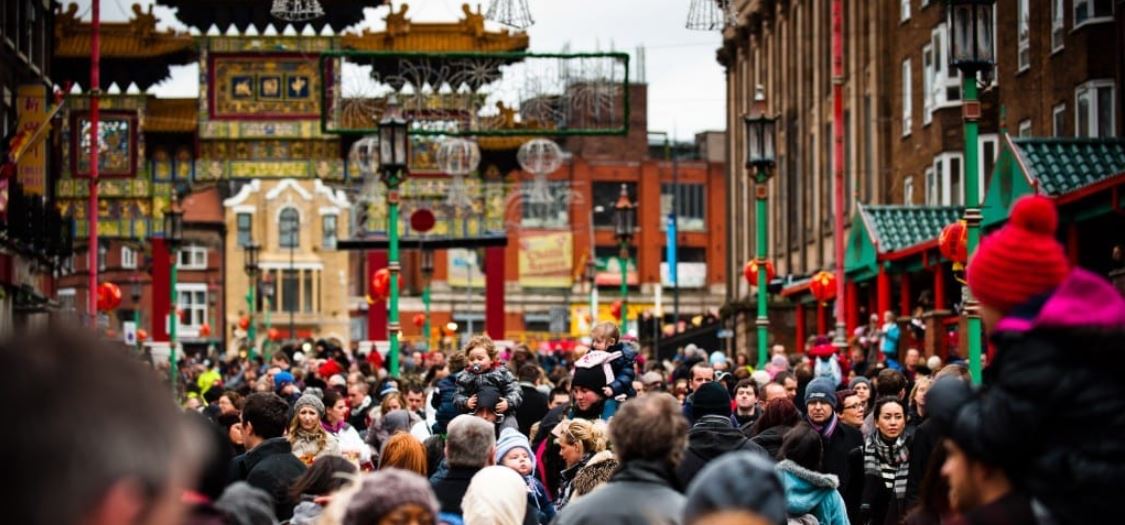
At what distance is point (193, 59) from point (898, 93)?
126 ft

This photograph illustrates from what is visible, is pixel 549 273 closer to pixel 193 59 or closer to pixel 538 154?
pixel 193 59

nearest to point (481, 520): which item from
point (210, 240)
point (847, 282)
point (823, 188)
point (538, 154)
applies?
point (847, 282)

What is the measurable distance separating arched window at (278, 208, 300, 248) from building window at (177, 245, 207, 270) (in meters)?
7.84

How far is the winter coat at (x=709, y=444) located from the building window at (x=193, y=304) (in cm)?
10353

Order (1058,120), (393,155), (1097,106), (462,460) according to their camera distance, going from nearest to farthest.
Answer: (462,460) < (393,155) < (1097,106) < (1058,120)

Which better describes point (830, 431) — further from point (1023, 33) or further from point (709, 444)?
point (1023, 33)

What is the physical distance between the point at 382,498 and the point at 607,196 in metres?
116

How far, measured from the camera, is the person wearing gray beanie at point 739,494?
5.50m

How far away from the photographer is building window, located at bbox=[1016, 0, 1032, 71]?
36.3 m

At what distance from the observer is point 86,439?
365 cm

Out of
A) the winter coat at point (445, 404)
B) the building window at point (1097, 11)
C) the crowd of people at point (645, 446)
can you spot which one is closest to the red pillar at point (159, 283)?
the building window at point (1097, 11)

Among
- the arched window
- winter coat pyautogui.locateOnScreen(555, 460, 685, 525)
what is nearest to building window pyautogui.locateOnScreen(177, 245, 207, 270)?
the arched window

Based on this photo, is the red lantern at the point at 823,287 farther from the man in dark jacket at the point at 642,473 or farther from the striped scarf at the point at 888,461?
the man in dark jacket at the point at 642,473

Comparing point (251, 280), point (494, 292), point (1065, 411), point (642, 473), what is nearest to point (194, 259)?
point (251, 280)
